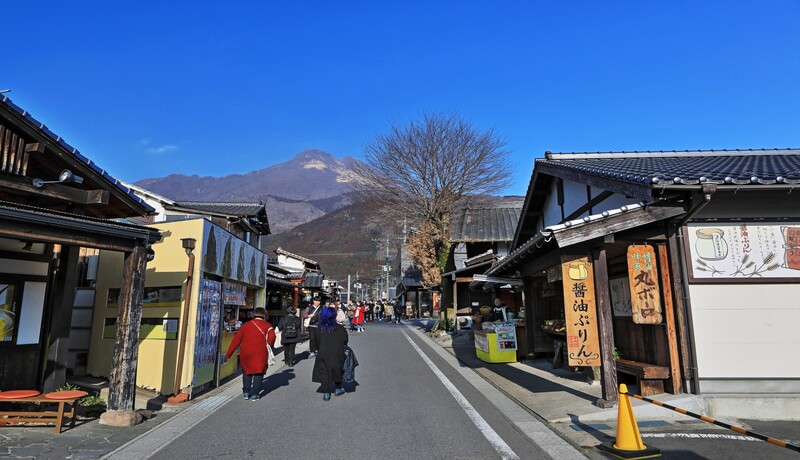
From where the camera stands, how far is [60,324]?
8.05 metres

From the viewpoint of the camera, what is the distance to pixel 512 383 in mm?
9750

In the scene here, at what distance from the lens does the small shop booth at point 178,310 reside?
8680 mm

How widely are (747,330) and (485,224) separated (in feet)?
64.9

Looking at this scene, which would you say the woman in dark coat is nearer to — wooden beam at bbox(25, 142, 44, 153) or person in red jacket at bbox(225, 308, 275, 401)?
person in red jacket at bbox(225, 308, 275, 401)

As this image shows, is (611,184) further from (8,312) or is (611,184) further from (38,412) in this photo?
(8,312)

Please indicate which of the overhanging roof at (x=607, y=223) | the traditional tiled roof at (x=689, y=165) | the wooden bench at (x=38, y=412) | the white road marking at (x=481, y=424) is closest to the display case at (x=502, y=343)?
the white road marking at (x=481, y=424)

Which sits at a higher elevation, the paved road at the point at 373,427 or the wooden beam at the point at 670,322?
the wooden beam at the point at 670,322

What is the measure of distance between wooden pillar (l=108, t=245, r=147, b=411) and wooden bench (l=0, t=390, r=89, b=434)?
1.52 ft

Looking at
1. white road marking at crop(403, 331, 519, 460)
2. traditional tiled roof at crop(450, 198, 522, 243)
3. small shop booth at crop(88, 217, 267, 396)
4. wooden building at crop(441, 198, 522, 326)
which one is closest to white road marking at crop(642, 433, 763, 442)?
white road marking at crop(403, 331, 519, 460)

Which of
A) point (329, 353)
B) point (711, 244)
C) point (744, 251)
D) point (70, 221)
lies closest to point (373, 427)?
point (329, 353)

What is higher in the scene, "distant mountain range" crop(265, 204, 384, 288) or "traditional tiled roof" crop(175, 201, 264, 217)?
"distant mountain range" crop(265, 204, 384, 288)

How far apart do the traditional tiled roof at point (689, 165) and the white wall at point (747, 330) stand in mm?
1767

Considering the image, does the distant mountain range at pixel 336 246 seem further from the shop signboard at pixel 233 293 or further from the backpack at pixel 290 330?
the shop signboard at pixel 233 293

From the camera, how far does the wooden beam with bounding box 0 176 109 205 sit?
6977 millimetres
